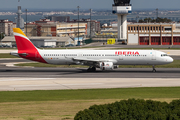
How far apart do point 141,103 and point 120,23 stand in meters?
150

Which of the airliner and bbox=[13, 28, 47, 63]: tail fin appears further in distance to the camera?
bbox=[13, 28, 47, 63]: tail fin

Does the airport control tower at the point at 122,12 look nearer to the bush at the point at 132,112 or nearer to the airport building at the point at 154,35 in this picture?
the airport building at the point at 154,35

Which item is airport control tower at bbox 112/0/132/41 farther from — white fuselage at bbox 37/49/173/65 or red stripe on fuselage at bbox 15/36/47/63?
red stripe on fuselage at bbox 15/36/47/63

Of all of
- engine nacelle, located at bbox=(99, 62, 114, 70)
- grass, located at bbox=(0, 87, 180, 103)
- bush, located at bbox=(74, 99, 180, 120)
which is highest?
bush, located at bbox=(74, 99, 180, 120)

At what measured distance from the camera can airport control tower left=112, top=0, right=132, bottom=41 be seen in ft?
537

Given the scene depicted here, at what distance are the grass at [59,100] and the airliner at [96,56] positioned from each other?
17543mm

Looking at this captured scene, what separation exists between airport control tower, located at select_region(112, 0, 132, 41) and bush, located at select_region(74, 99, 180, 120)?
488ft

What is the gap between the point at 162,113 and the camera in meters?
17.1

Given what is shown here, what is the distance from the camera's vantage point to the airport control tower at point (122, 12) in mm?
163750

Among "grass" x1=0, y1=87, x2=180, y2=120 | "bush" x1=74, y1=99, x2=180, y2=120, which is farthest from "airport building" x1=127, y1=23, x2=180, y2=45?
"bush" x1=74, y1=99, x2=180, y2=120

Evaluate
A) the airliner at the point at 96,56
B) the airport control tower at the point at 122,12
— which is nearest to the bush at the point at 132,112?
the airliner at the point at 96,56

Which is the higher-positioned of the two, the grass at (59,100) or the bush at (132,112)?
Result: the bush at (132,112)

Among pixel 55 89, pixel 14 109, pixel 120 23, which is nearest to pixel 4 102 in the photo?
pixel 14 109

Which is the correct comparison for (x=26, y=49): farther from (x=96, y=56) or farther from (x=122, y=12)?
(x=122, y=12)
